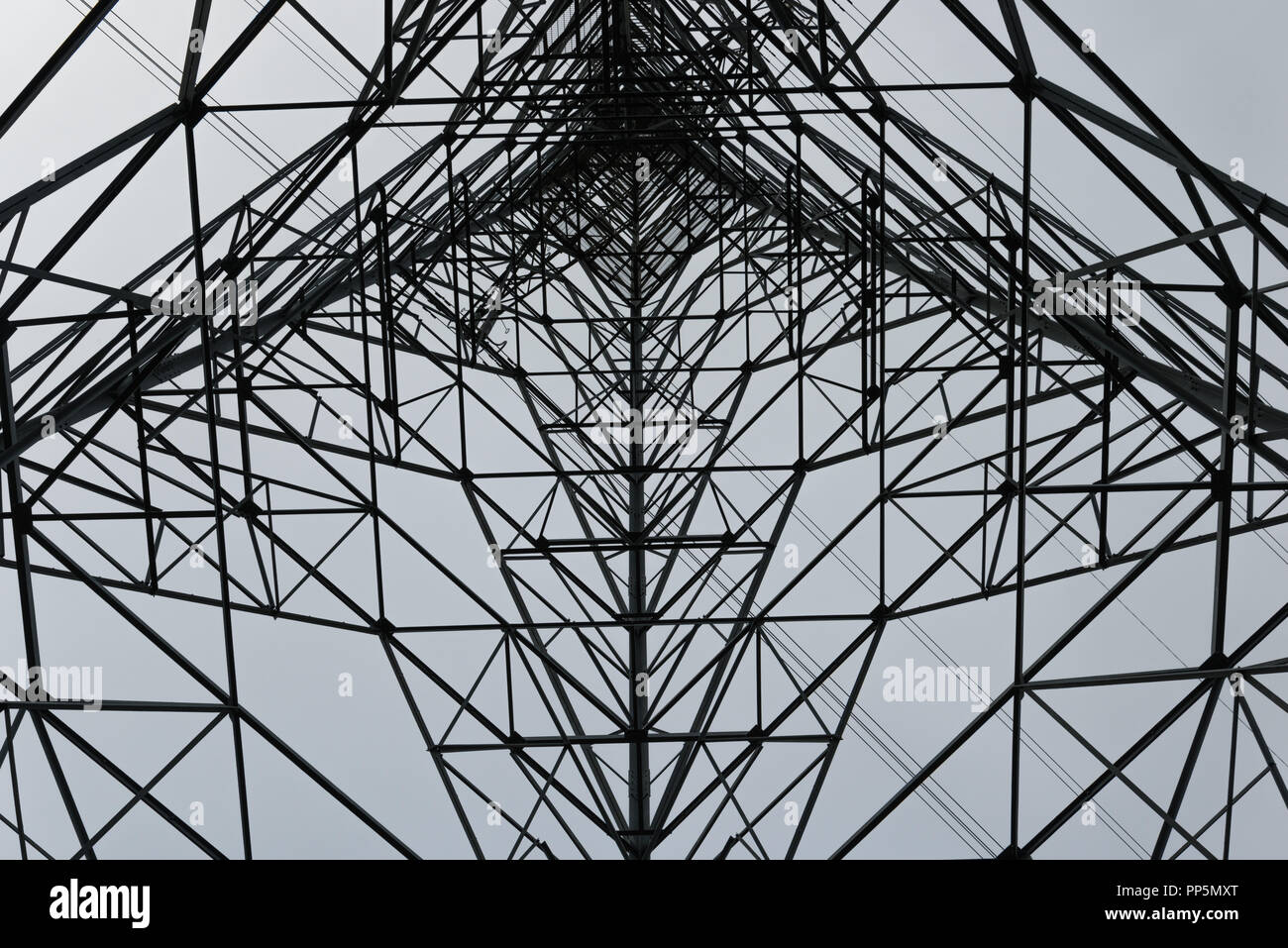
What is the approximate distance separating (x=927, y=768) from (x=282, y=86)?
37420 millimetres

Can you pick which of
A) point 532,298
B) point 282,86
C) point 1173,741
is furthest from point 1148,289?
point 1173,741

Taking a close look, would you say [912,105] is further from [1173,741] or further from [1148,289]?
[1173,741]

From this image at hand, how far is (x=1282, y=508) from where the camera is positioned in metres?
26.1

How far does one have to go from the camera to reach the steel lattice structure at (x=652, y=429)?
465 inches

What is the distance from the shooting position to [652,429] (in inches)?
846

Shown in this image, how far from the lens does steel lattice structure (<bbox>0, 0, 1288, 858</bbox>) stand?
11.8 meters
